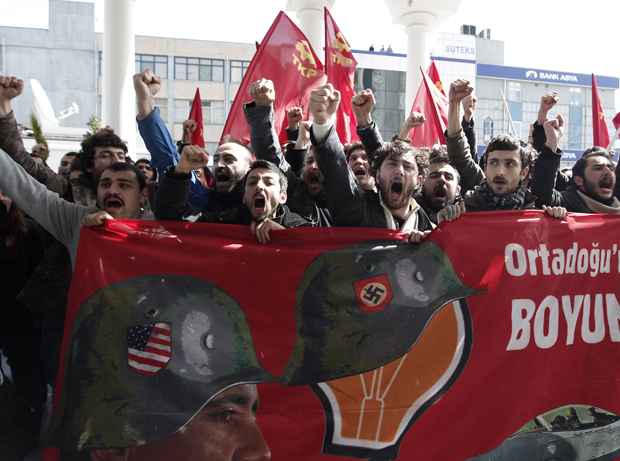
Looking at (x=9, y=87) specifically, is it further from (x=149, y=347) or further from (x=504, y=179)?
(x=504, y=179)

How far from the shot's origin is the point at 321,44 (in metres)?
9.61

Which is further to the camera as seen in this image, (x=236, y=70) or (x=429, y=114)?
(x=236, y=70)

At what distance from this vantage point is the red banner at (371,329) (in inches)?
122

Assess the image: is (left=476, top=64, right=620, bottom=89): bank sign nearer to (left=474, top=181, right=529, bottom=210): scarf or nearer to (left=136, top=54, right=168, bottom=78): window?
(left=136, top=54, right=168, bottom=78): window

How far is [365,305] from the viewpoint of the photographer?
10.5 feet

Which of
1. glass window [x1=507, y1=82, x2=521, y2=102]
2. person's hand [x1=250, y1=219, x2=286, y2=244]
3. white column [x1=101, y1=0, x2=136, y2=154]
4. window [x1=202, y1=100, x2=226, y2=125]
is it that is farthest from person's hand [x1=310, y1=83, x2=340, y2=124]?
glass window [x1=507, y1=82, x2=521, y2=102]

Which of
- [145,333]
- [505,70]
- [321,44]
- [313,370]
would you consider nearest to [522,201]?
[313,370]

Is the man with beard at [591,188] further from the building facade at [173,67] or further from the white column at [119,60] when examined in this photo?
the building facade at [173,67]

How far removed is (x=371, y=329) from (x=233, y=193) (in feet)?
3.26

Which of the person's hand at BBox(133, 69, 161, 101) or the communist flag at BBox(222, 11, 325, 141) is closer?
the person's hand at BBox(133, 69, 161, 101)

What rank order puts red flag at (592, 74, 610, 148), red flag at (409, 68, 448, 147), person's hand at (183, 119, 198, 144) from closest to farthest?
person's hand at (183, 119, 198, 144)
red flag at (592, 74, 610, 148)
red flag at (409, 68, 448, 147)

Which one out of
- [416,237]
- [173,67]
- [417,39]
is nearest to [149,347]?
[416,237]

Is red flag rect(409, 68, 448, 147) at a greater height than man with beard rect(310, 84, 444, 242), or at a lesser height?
greater

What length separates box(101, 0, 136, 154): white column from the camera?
8516 millimetres
